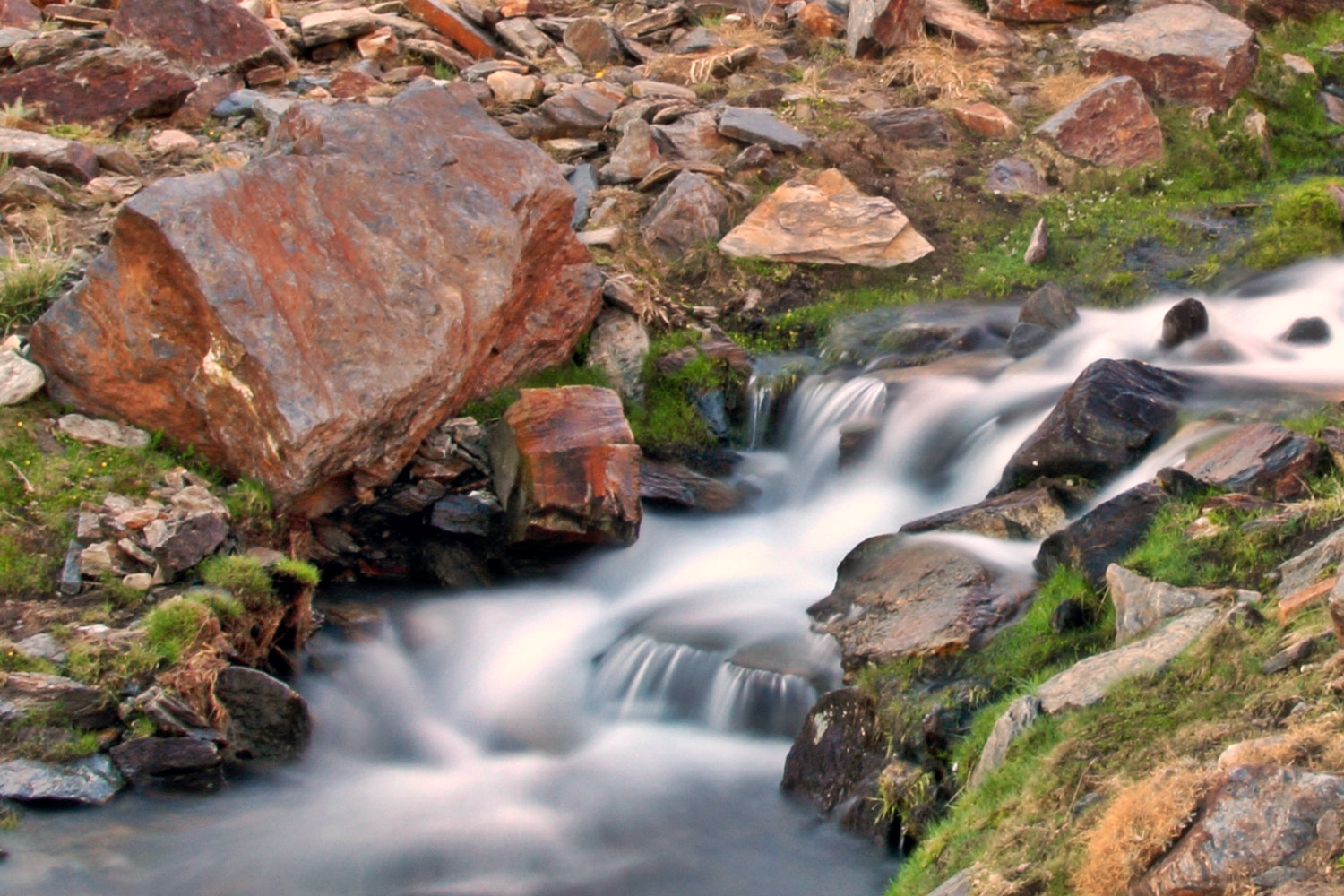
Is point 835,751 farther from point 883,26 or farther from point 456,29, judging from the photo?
point 456,29

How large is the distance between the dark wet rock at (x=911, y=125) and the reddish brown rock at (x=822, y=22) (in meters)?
2.52

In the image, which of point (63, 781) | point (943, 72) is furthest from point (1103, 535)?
point (943, 72)

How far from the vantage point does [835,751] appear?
6234 mm

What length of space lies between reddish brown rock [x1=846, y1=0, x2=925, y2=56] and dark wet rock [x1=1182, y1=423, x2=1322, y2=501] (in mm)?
Answer: 8537

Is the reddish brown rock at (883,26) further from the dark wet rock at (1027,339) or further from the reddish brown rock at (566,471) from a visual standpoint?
the reddish brown rock at (566,471)

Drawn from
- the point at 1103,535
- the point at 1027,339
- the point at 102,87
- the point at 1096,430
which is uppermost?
the point at 102,87

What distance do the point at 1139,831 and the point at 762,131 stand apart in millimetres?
9584

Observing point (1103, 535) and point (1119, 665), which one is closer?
point (1119, 665)

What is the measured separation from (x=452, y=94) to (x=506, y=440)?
325 centimetres

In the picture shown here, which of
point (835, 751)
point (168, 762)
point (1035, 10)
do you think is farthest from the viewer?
point (1035, 10)

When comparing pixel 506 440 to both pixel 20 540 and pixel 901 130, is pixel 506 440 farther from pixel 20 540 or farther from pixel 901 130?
pixel 901 130

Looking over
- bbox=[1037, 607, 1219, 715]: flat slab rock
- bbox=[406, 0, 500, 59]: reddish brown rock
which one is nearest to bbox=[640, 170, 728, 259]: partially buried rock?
bbox=[406, 0, 500, 59]: reddish brown rock

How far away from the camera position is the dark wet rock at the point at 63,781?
601 centimetres

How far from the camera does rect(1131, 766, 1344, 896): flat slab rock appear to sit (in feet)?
11.5
